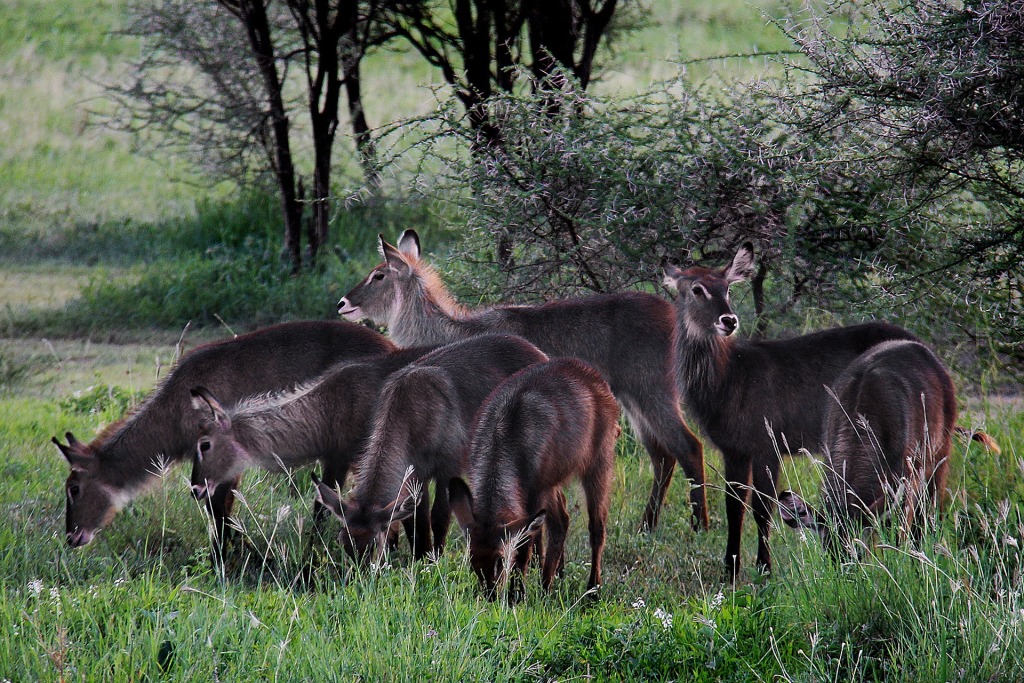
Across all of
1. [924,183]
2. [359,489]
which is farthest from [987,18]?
[359,489]

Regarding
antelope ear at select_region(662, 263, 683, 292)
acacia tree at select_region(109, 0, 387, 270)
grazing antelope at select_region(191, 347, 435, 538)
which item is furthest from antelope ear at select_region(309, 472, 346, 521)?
acacia tree at select_region(109, 0, 387, 270)

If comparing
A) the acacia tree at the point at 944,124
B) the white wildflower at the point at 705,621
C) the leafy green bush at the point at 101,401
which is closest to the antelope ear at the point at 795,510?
the white wildflower at the point at 705,621

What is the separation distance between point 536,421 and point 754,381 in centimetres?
127

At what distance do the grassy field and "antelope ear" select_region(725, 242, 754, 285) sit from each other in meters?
0.98

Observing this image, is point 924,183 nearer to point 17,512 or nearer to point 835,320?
point 835,320

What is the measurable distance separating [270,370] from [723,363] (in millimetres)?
2269

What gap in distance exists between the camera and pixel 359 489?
187 inches

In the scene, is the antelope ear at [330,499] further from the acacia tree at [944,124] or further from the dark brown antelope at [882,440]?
the acacia tree at [944,124]

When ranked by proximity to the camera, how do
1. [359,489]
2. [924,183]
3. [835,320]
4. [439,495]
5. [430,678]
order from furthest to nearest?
[835,320], [924,183], [439,495], [359,489], [430,678]

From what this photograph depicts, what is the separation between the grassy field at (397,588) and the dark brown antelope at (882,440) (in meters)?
0.15

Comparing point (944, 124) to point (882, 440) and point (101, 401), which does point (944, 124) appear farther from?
point (101, 401)

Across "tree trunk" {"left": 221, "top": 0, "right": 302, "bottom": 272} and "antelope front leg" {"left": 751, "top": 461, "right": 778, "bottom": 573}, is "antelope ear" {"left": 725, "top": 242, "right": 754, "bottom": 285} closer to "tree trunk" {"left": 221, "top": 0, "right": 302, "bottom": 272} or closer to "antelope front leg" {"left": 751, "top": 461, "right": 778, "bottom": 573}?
"antelope front leg" {"left": 751, "top": 461, "right": 778, "bottom": 573}

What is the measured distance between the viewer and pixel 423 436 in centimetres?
502

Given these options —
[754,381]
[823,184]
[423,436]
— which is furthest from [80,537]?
[823,184]
